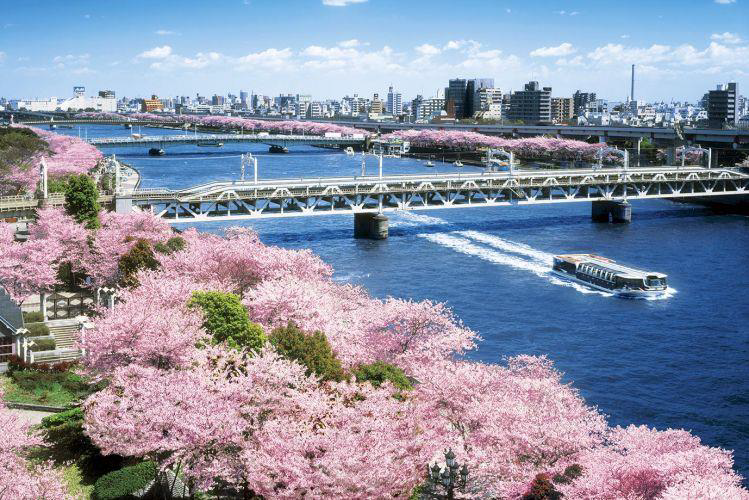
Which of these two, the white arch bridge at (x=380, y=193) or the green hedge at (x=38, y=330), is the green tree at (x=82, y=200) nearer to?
the white arch bridge at (x=380, y=193)

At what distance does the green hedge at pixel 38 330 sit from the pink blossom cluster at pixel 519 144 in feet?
398

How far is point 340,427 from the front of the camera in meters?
19.9

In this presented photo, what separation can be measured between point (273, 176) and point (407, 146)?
7579 cm

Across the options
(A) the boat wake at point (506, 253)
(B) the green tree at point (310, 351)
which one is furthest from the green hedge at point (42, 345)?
(A) the boat wake at point (506, 253)

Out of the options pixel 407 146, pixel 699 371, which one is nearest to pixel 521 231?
pixel 699 371

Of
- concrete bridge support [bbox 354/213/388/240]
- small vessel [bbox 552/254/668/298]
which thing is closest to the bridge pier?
concrete bridge support [bbox 354/213/388/240]

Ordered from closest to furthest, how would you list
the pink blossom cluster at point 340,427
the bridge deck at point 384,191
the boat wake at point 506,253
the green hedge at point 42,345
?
the pink blossom cluster at point 340,427 < the green hedge at point 42,345 < the boat wake at point 506,253 < the bridge deck at point 384,191

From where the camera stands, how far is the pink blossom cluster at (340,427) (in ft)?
59.3

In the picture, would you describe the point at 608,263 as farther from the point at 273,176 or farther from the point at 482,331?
the point at 273,176

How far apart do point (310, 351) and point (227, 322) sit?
14.6 ft

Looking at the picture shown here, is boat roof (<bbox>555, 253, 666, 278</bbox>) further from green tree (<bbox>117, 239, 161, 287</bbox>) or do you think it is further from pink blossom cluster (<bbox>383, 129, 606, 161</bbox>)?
pink blossom cluster (<bbox>383, 129, 606, 161</bbox>)

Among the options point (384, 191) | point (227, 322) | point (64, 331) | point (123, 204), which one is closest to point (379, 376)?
point (227, 322)

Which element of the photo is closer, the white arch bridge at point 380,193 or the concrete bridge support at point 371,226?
the white arch bridge at point 380,193

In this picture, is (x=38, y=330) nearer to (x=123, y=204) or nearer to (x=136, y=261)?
(x=136, y=261)
